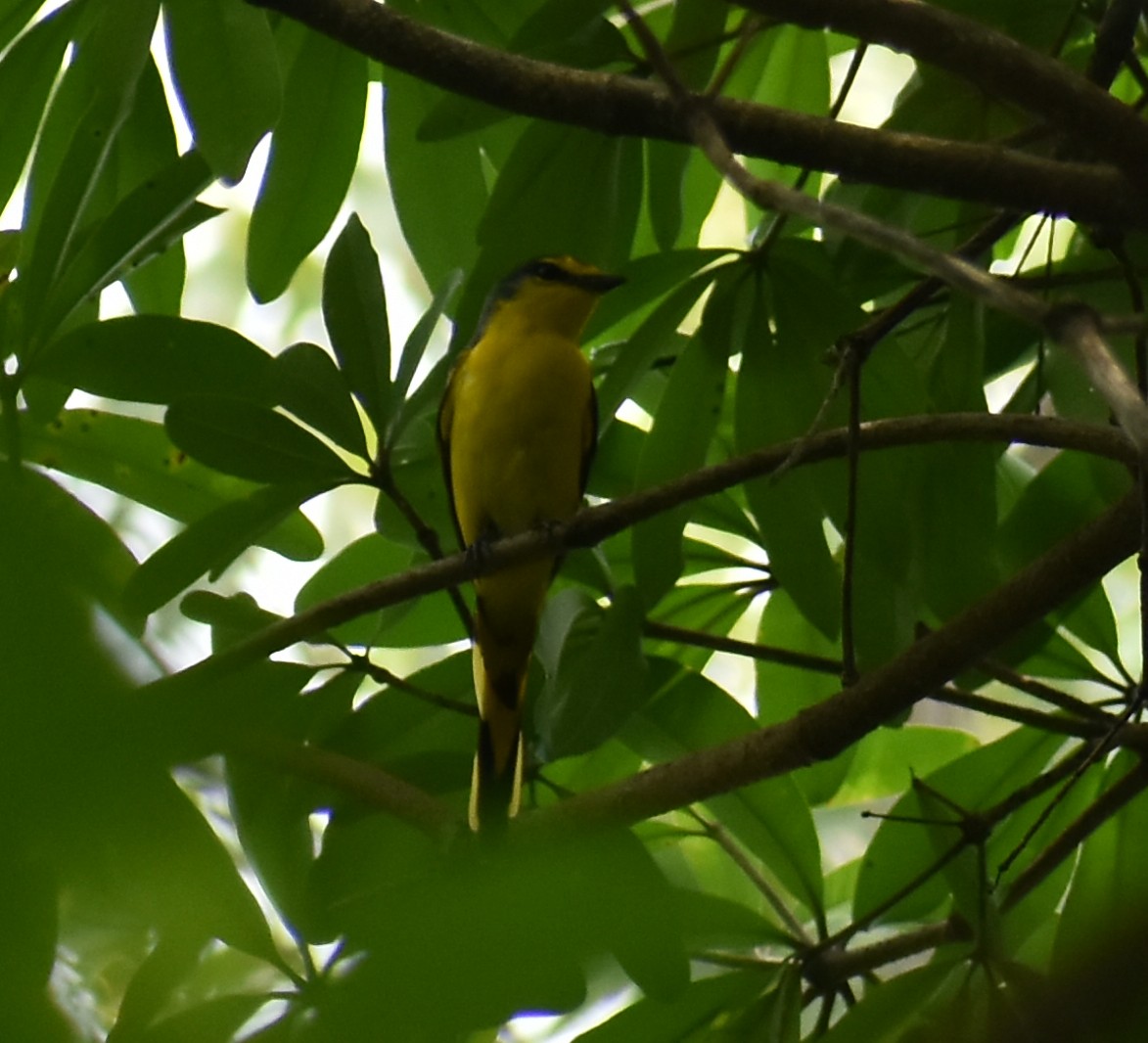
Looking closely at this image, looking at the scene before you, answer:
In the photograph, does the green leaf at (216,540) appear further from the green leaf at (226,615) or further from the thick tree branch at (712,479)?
the thick tree branch at (712,479)

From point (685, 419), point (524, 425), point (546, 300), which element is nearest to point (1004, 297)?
point (685, 419)

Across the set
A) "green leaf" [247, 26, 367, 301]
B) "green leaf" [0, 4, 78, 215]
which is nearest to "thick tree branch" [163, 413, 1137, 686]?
"green leaf" [247, 26, 367, 301]

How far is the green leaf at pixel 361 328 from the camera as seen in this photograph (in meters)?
1.83

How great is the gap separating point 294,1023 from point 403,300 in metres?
3.72

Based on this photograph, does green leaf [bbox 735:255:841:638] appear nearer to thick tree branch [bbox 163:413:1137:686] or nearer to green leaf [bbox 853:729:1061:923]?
thick tree branch [bbox 163:413:1137:686]

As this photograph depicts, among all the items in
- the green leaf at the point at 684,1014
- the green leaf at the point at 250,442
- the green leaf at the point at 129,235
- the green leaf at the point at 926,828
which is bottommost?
the green leaf at the point at 684,1014

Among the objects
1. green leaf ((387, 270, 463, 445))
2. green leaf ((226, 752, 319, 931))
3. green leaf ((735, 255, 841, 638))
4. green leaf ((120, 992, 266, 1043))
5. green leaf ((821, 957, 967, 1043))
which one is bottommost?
green leaf ((120, 992, 266, 1043))

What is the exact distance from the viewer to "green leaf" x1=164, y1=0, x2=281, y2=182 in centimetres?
158

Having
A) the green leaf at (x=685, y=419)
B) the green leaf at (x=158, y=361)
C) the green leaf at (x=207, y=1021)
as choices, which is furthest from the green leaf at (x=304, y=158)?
the green leaf at (x=207, y=1021)

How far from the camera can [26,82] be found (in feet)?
6.07

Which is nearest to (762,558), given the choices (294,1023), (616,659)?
(616,659)

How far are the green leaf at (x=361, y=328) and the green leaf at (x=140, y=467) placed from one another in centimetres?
23

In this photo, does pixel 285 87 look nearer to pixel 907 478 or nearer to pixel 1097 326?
pixel 907 478

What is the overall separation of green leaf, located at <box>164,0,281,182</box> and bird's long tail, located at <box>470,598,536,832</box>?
2.25ft
